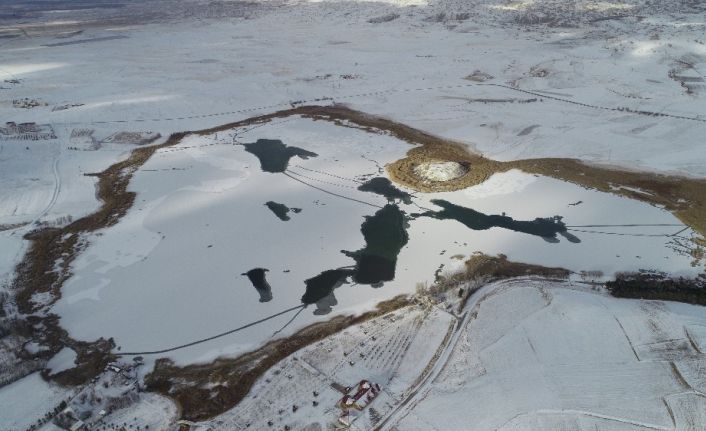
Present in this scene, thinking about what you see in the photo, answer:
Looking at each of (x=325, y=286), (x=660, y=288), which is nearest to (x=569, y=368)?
(x=660, y=288)

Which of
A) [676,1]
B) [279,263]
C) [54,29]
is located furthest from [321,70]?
[676,1]

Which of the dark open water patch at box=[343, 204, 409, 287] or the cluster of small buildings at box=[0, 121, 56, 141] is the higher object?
the cluster of small buildings at box=[0, 121, 56, 141]

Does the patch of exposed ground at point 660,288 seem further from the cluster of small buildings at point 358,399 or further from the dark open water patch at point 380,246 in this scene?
the cluster of small buildings at point 358,399

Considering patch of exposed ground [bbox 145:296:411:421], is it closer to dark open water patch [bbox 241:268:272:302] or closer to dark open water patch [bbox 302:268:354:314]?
dark open water patch [bbox 302:268:354:314]

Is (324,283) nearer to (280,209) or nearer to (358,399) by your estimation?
(358,399)

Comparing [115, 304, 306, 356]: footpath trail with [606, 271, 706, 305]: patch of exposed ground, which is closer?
[115, 304, 306, 356]: footpath trail

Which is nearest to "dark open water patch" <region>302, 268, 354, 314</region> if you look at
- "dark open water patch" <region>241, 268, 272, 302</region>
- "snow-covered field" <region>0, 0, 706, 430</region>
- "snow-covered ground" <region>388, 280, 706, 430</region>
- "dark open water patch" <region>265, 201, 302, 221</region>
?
"snow-covered field" <region>0, 0, 706, 430</region>

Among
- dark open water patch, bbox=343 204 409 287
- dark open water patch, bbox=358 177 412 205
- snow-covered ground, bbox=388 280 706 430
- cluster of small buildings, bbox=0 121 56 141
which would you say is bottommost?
snow-covered ground, bbox=388 280 706 430
